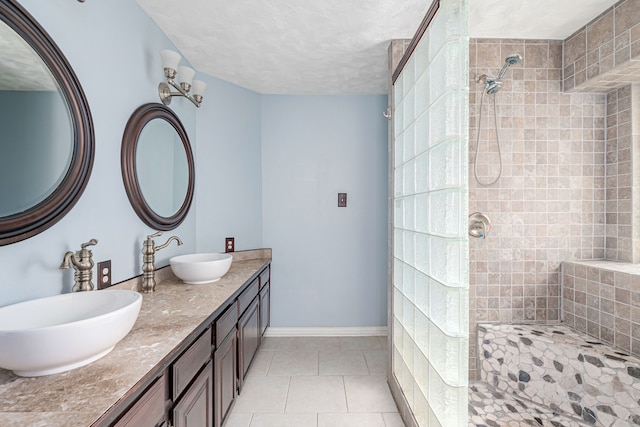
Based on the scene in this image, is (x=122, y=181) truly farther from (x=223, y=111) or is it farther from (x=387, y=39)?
(x=387, y=39)

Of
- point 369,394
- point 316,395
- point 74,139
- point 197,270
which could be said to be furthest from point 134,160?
point 369,394

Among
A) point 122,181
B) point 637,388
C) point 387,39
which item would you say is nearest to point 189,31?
point 122,181

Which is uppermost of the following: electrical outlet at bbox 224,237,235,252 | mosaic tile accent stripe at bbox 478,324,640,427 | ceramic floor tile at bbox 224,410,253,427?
electrical outlet at bbox 224,237,235,252

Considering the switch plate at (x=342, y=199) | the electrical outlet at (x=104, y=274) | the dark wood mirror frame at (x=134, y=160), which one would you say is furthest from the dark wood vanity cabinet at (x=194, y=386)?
the switch plate at (x=342, y=199)

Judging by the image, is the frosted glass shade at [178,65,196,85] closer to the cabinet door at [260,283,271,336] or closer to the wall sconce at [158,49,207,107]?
the wall sconce at [158,49,207,107]

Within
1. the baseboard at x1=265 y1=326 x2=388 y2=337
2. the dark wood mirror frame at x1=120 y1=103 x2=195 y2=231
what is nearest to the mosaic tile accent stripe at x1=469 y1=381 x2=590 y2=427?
the baseboard at x1=265 y1=326 x2=388 y2=337

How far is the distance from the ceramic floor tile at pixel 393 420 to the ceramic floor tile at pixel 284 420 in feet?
1.42

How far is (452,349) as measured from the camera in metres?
1.24

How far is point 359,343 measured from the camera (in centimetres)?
300

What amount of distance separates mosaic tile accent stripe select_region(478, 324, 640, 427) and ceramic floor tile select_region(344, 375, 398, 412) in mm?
688

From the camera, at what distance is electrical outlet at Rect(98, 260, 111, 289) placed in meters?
1.49

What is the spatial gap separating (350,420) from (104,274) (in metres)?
1.63

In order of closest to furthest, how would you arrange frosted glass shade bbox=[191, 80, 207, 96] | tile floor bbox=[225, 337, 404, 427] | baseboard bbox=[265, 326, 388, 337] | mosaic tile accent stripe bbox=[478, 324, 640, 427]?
mosaic tile accent stripe bbox=[478, 324, 640, 427]
tile floor bbox=[225, 337, 404, 427]
frosted glass shade bbox=[191, 80, 207, 96]
baseboard bbox=[265, 326, 388, 337]

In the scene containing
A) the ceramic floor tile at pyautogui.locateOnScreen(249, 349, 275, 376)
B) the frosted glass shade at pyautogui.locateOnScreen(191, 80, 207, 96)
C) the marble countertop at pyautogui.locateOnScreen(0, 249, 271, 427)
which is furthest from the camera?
the ceramic floor tile at pyautogui.locateOnScreen(249, 349, 275, 376)
